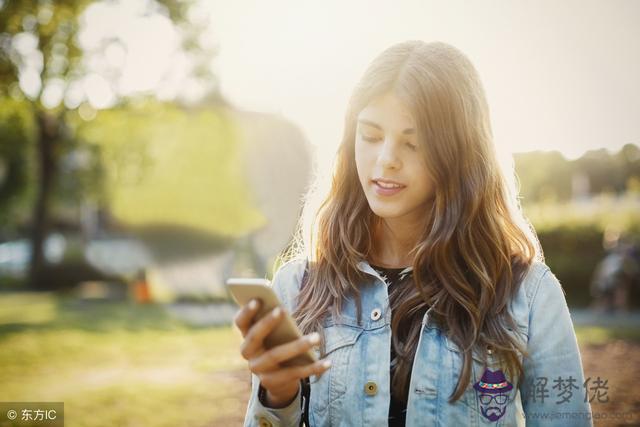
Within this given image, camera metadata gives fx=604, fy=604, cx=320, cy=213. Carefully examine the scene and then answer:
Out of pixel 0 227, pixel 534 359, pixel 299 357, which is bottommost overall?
pixel 0 227

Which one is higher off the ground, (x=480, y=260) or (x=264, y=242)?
(x=480, y=260)

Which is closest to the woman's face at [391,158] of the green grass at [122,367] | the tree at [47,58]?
the green grass at [122,367]

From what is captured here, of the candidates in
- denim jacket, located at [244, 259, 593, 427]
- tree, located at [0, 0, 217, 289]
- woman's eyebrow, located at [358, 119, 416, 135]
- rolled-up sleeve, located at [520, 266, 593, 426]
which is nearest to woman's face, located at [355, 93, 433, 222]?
woman's eyebrow, located at [358, 119, 416, 135]

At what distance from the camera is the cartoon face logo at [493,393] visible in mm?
1948

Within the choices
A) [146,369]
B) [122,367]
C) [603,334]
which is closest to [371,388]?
[146,369]

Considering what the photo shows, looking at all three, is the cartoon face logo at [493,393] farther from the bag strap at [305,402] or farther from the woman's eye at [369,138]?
the woman's eye at [369,138]

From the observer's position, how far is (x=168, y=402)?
6105mm

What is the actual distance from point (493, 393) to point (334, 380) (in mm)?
522

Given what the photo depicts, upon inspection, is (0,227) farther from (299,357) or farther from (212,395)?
(299,357)

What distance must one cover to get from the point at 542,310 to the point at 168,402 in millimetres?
4958

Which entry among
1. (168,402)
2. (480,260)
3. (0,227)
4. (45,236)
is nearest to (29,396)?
(168,402)

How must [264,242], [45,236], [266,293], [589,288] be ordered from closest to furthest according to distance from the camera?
[266,293], [589,288], [264,242], [45,236]

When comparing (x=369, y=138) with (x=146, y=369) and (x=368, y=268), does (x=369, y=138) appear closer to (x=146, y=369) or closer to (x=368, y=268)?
(x=368, y=268)

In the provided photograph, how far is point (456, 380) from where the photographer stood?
1.97 meters
